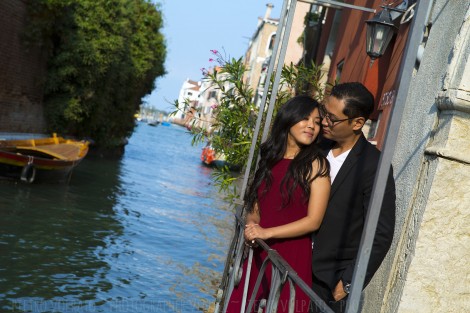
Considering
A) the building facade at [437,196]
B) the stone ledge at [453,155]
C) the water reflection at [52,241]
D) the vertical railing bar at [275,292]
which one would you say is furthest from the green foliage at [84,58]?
the vertical railing bar at [275,292]

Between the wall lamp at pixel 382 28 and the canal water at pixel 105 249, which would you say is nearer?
the wall lamp at pixel 382 28

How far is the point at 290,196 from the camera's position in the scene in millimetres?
3514

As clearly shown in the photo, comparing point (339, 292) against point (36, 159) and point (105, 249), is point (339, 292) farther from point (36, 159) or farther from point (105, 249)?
point (36, 159)

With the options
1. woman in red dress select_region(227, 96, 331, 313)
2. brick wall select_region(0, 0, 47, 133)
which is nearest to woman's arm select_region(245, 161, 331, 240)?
woman in red dress select_region(227, 96, 331, 313)

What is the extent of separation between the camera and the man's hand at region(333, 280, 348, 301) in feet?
11.4

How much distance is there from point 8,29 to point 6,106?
234cm

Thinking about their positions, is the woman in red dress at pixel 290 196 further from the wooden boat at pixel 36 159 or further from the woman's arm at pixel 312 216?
the wooden boat at pixel 36 159

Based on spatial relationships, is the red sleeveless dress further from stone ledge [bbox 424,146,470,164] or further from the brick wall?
the brick wall

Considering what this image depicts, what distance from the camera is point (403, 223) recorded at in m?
4.01

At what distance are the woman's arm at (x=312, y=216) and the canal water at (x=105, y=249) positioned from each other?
4.89m

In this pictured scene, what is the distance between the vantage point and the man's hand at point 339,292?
3.48m

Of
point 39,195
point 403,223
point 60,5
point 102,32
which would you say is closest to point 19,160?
point 39,195

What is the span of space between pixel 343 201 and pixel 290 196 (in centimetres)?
27

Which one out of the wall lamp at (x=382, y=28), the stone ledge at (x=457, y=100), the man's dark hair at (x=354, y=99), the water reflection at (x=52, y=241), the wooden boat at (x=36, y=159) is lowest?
the water reflection at (x=52, y=241)
